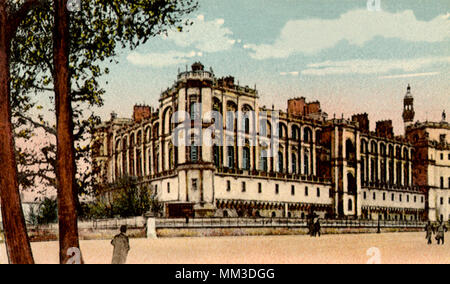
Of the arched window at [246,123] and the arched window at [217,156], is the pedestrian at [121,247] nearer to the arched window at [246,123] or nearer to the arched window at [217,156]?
the arched window at [217,156]

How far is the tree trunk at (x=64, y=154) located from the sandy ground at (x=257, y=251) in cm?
48

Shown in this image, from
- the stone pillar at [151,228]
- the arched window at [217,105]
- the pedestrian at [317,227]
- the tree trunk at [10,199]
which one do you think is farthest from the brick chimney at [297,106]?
the tree trunk at [10,199]

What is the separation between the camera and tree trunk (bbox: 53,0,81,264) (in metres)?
10.5

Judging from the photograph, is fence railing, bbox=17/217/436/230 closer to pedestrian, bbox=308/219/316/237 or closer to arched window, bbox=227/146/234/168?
pedestrian, bbox=308/219/316/237

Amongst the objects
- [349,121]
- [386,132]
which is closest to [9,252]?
[349,121]

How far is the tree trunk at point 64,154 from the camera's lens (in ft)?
34.3

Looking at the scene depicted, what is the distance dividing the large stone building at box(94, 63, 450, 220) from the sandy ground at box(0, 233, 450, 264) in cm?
125

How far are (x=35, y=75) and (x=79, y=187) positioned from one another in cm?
235

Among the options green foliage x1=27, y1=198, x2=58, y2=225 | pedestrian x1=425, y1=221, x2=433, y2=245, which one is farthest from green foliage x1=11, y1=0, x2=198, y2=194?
pedestrian x1=425, y1=221, x2=433, y2=245

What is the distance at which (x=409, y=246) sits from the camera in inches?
485

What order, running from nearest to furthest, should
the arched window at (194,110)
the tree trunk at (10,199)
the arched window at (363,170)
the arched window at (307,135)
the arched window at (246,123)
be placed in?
the tree trunk at (10,199)
the arched window at (194,110)
the arched window at (246,123)
the arched window at (307,135)
the arched window at (363,170)

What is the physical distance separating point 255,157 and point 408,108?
11.3ft

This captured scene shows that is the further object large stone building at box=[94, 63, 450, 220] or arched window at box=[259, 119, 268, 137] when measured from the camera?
arched window at box=[259, 119, 268, 137]

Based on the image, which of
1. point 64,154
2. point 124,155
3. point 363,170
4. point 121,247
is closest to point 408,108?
point 363,170
